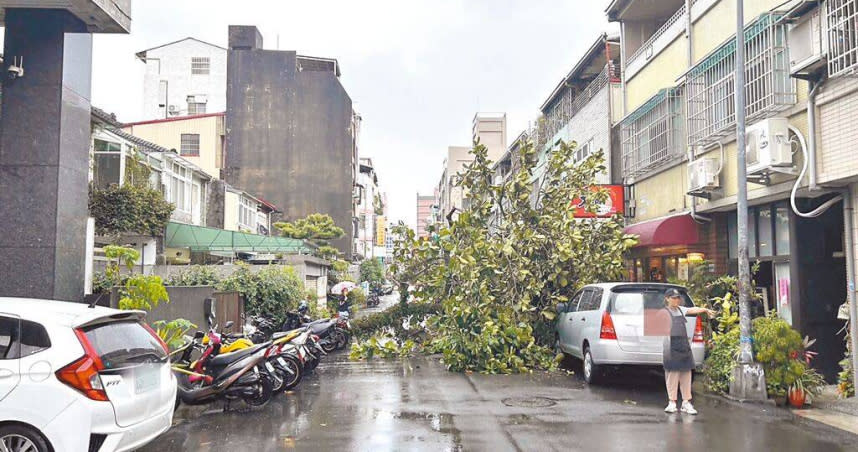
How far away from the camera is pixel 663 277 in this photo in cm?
1841

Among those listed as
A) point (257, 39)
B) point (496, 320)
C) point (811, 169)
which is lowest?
point (496, 320)

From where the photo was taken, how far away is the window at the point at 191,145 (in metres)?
41.7

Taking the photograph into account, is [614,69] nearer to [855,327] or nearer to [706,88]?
[706,88]

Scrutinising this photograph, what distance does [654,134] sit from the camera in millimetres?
17188

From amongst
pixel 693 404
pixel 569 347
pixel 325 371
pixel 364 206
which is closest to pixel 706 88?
pixel 569 347

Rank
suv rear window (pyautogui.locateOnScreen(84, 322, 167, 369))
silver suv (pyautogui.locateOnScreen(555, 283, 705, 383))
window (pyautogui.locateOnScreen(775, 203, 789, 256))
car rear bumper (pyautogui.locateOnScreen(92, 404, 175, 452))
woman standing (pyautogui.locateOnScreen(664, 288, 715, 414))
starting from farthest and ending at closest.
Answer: window (pyautogui.locateOnScreen(775, 203, 789, 256))
silver suv (pyautogui.locateOnScreen(555, 283, 705, 383))
woman standing (pyautogui.locateOnScreen(664, 288, 715, 414))
suv rear window (pyautogui.locateOnScreen(84, 322, 167, 369))
car rear bumper (pyautogui.locateOnScreen(92, 404, 175, 452))

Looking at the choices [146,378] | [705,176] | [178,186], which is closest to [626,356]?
[705,176]

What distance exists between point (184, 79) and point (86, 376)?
45.4 m

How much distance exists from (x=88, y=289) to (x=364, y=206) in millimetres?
62865

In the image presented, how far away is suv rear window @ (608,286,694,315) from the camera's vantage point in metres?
11.1

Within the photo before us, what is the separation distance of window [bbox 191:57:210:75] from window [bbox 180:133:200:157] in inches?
299

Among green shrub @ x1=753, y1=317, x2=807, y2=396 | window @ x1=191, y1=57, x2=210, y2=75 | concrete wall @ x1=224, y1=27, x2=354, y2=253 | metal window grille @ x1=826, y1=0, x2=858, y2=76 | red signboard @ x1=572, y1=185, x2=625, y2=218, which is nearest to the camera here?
metal window grille @ x1=826, y1=0, x2=858, y2=76

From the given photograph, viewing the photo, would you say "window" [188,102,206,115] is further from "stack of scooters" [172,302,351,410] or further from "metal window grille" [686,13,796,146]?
"metal window grille" [686,13,796,146]

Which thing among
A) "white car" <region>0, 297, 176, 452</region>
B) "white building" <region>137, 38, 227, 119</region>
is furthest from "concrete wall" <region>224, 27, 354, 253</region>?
"white car" <region>0, 297, 176, 452</region>
